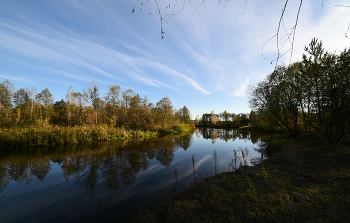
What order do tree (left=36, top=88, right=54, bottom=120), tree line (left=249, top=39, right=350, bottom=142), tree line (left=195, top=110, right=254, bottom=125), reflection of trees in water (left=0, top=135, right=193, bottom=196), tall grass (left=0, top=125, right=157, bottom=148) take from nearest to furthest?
reflection of trees in water (left=0, top=135, right=193, bottom=196)
tree line (left=249, top=39, right=350, bottom=142)
tall grass (left=0, top=125, right=157, bottom=148)
tree (left=36, top=88, right=54, bottom=120)
tree line (left=195, top=110, right=254, bottom=125)

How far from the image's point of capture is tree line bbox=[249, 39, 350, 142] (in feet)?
27.3

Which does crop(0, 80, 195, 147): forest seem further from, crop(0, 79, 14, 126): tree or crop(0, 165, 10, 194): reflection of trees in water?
crop(0, 165, 10, 194): reflection of trees in water

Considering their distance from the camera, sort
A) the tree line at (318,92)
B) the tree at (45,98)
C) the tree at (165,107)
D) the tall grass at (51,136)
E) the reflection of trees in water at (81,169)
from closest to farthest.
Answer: the reflection of trees in water at (81,169) < the tree line at (318,92) < the tall grass at (51,136) < the tree at (45,98) < the tree at (165,107)

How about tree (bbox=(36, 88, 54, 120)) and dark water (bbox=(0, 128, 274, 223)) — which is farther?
tree (bbox=(36, 88, 54, 120))

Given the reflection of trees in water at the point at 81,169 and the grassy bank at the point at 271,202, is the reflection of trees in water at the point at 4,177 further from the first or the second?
the grassy bank at the point at 271,202

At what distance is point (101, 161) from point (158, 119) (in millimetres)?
23830

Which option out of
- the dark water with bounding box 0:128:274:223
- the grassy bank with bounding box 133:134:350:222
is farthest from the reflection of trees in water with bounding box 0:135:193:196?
the grassy bank with bounding box 133:134:350:222

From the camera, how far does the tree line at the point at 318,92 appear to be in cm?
833

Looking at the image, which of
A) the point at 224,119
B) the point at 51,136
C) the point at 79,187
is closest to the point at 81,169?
the point at 79,187

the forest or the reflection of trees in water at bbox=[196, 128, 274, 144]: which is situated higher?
the forest

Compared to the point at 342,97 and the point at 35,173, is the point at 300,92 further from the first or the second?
the point at 35,173

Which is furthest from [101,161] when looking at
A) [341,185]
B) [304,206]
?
[341,185]

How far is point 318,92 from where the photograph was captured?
378 inches

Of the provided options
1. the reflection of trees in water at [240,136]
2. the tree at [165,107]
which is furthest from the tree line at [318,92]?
the tree at [165,107]
